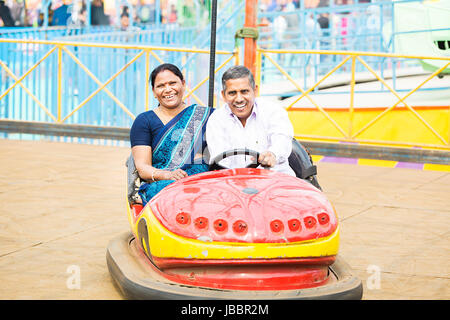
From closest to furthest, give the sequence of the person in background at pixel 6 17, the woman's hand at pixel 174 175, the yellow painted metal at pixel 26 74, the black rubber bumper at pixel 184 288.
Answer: the black rubber bumper at pixel 184 288
the woman's hand at pixel 174 175
the yellow painted metal at pixel 26 74
the person in background at pixel 6 17

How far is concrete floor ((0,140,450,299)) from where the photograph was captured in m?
3.68

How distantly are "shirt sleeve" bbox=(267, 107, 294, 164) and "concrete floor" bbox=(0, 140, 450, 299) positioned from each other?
78 centimetres

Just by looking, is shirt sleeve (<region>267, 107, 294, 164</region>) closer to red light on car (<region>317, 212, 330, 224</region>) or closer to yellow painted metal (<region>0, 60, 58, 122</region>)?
red light on car (<region>317, 212, 330, 224</region>)

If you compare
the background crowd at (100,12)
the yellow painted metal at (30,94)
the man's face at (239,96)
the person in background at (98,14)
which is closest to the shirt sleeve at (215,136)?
the man's face at (239,96)

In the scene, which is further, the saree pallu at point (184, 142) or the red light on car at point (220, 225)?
the saree pallu at point (184, 142)

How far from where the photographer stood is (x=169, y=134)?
397cm

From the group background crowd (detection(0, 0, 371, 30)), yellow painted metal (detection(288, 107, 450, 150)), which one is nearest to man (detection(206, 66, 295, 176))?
yellow painted metal (detection(288, 107, 450, 150))

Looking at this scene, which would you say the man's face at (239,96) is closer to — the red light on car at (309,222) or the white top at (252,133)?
the white top at (252,133)

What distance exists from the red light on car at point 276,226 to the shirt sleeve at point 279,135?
73cm

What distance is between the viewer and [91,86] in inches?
418

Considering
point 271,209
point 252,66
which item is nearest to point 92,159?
point 252,66

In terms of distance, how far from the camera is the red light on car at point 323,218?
123 inches

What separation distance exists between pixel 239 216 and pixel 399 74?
1026 cm

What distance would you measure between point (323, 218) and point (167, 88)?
4.36 feet
